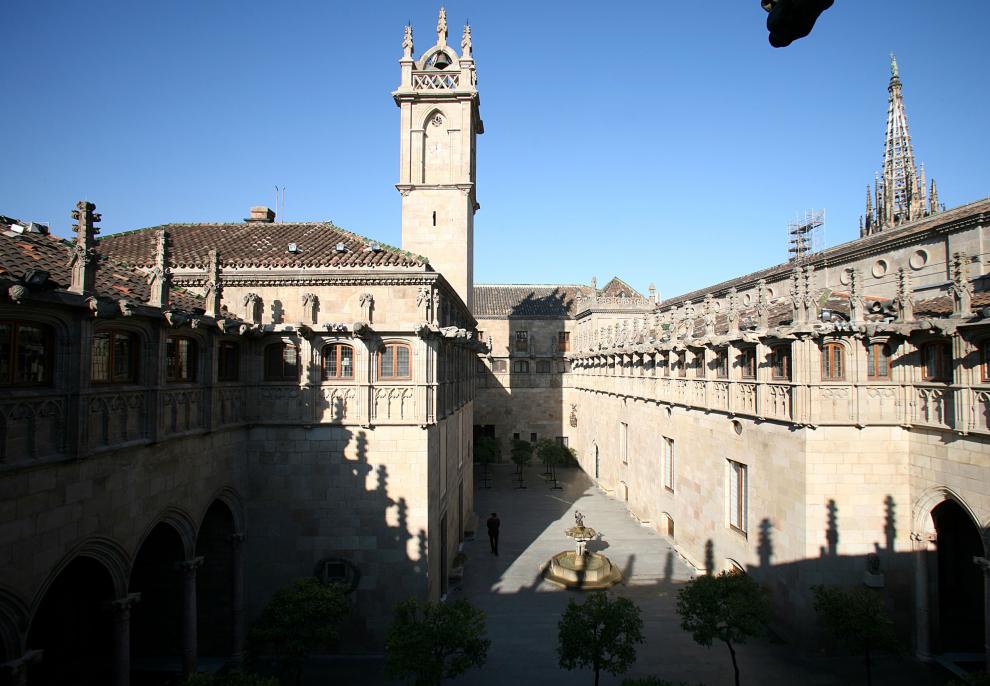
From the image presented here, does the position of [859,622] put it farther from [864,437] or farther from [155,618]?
[155,618]

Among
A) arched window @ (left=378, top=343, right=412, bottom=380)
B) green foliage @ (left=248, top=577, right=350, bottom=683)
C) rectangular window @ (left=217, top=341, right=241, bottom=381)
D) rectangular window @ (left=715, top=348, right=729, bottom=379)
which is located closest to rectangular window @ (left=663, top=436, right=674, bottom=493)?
rectangular window @ (left=715, top=348, right=729, bottom=379)

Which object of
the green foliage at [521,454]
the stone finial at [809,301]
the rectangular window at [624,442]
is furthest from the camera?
the green foliage at [521,454]

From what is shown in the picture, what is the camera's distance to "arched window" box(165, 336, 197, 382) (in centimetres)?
1297

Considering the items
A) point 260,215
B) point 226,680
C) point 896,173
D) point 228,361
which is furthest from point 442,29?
point 896,173

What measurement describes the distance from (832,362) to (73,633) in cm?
2049

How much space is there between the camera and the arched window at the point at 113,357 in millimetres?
10578

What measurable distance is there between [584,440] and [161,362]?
128 ft

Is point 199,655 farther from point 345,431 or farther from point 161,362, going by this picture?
point 161,362

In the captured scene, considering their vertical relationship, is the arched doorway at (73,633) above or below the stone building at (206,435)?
below

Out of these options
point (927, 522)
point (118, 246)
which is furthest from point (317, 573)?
point (927, 522)

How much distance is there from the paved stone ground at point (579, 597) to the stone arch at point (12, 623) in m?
7.68

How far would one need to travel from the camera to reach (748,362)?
20031 millimetres

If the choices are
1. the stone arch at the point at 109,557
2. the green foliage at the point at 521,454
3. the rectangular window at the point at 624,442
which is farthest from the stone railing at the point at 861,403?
the green foliage at the point at 521,454

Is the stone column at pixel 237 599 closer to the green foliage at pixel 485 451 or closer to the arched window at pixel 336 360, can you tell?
the arched window at pixel 336 360
